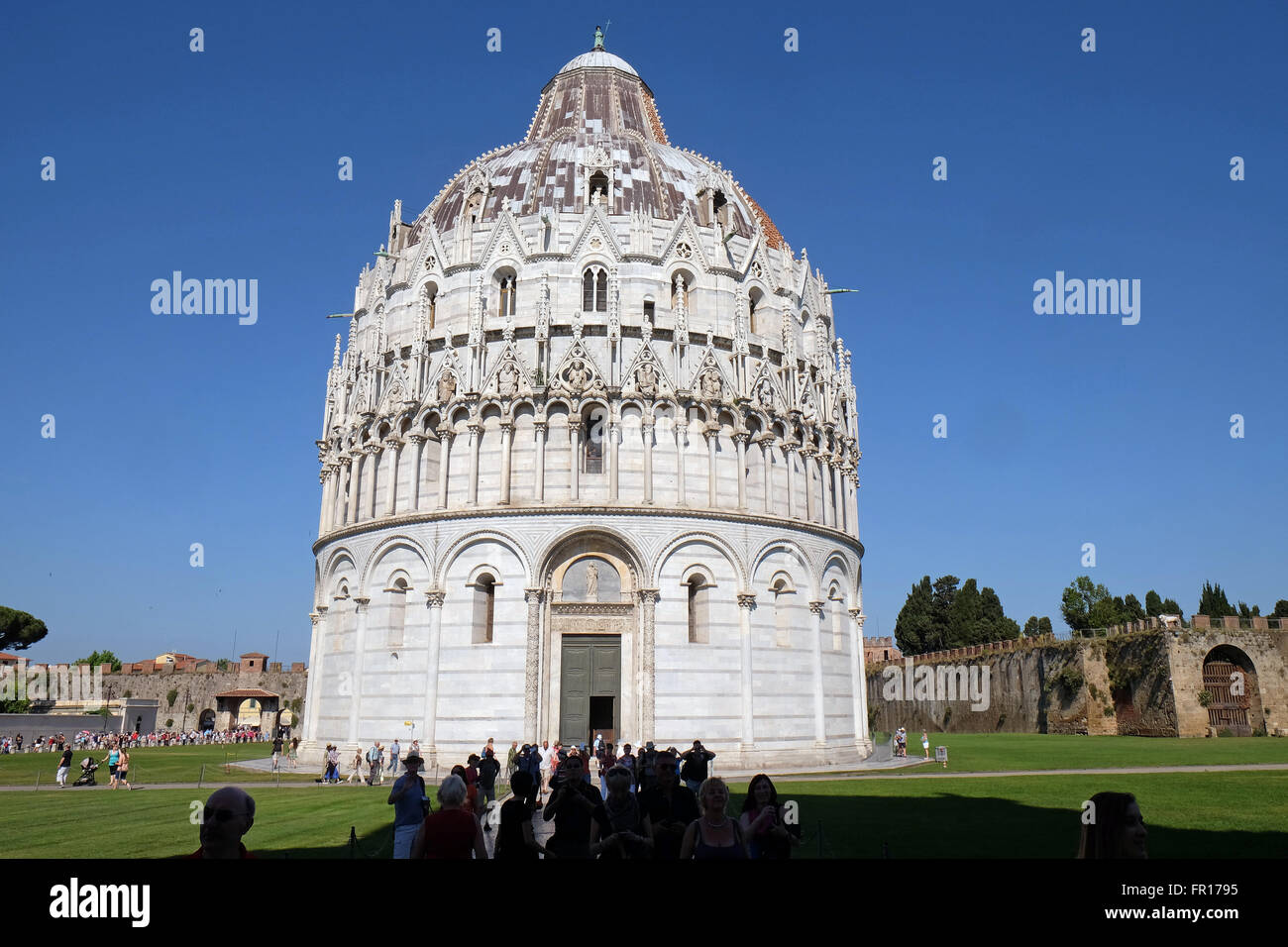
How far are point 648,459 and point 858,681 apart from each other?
618 inches

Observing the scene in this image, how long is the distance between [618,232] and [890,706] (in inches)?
2430

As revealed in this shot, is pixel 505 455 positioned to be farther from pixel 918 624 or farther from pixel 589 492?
pixel 918 624

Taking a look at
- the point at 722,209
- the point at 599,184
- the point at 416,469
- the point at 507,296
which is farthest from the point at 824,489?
the point at 416,469

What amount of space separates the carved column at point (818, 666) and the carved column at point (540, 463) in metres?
13.0

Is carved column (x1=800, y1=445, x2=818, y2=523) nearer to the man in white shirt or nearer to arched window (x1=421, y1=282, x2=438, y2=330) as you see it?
the man in white shirt

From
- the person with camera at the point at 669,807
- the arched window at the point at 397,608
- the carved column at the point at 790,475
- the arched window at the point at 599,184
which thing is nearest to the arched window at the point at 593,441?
the carved column at the point at 790,475

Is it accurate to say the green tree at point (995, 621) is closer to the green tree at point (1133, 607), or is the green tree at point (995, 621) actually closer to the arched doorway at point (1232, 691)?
the green tree at point (1133, 607)

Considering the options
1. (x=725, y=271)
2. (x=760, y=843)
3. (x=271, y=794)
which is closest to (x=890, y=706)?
(x=725, y=271)

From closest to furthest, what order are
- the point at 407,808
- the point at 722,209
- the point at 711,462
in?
the point at 407,808 → the point at 711,462 → the point at 722,209

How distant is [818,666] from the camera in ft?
→ 131

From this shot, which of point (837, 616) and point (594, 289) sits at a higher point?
point (594, 289)

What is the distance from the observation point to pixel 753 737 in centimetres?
3681

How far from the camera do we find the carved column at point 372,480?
41.5 meters
